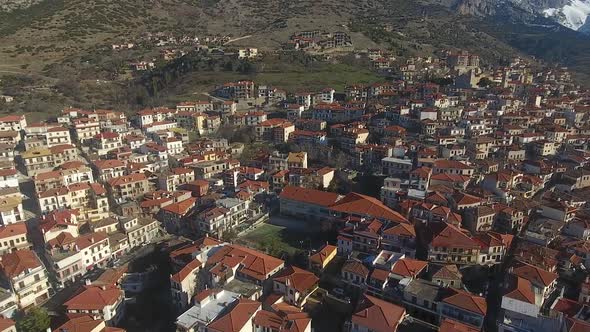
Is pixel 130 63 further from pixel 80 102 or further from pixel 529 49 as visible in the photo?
pixel 529 49

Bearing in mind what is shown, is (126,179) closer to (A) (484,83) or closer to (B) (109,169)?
(B) (109,169)

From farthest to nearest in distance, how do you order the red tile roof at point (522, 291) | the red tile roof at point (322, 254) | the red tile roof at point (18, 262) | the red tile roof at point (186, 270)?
the red tile roof at point (322, 254) < the red tile roof at point (18, 262) < the red tile roof at point (186, 270) < the red tile roof at point (522, 291)

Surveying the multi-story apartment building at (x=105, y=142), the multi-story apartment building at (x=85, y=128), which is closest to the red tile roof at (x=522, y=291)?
the multi-story apartment building at (x=105, y=142)

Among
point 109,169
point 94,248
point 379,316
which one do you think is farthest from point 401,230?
point 109,169

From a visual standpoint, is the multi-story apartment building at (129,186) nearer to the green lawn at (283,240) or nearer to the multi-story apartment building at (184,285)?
the green lawn at (283,240)

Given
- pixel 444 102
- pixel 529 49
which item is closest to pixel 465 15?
pixel 529 49

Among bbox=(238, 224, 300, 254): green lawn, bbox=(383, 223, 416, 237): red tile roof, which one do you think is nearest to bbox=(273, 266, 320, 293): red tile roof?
bbox=(238, 224, 300, 254): green lawn
